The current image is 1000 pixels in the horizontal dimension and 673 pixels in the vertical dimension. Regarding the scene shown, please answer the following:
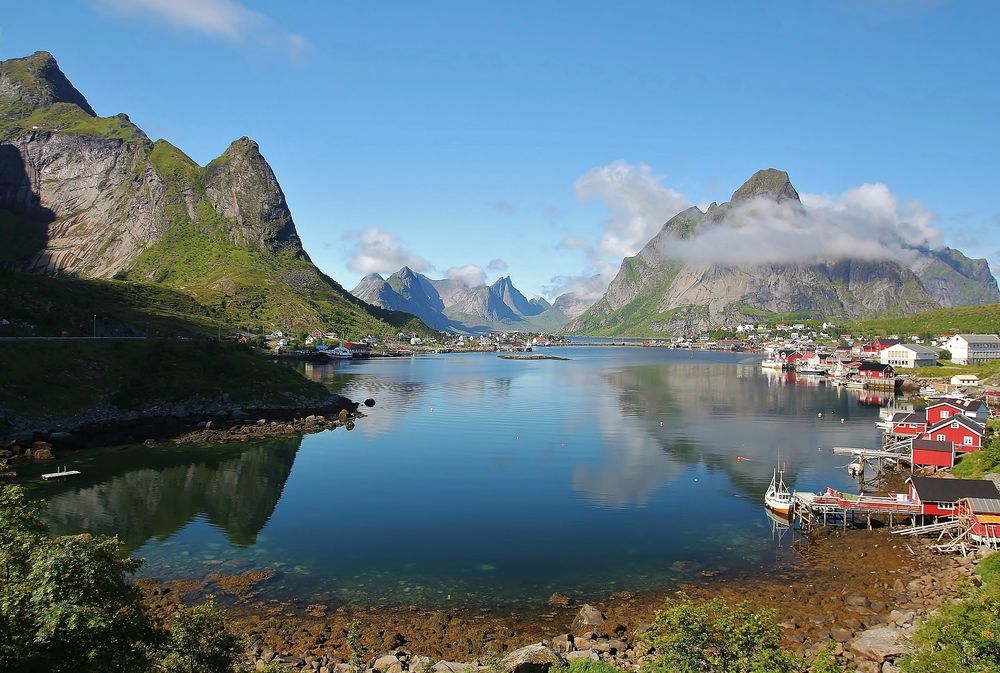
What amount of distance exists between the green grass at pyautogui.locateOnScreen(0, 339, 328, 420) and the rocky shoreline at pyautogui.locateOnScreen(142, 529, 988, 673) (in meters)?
50.0

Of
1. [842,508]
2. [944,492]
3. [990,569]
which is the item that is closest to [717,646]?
[990,569]

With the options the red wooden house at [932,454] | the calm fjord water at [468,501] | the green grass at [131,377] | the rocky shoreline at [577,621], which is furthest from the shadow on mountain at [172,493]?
the red wooden house at [932,454]

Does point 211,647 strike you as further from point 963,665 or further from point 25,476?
point 25,476

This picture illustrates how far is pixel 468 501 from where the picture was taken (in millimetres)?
47438

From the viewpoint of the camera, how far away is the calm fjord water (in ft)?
112

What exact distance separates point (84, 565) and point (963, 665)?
23.1 m

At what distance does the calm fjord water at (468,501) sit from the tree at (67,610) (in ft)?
54.2

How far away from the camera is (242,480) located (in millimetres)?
53406

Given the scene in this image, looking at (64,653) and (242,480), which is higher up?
(64,653)

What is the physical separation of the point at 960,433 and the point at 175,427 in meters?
81.2

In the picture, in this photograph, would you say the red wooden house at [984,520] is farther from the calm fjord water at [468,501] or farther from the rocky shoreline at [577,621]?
the calm fjord water at [468,501]

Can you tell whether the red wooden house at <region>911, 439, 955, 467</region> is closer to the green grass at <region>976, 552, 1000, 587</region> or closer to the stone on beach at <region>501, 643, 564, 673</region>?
the green grass at <region>976, 552, 1000, 587</region>

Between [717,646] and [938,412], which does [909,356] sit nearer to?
[938,412]

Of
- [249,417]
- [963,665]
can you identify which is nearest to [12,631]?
[963,665]
